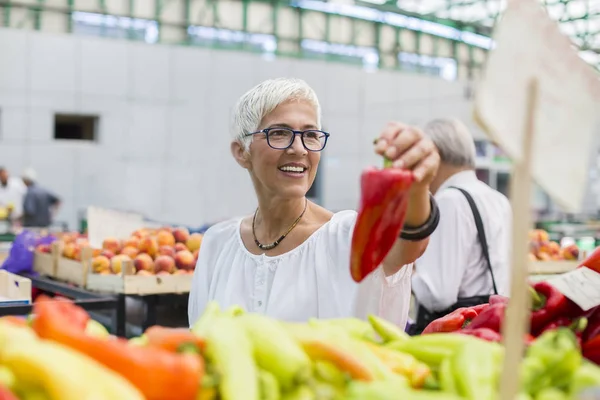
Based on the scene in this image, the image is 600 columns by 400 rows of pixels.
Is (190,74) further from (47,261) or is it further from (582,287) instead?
(582,287)

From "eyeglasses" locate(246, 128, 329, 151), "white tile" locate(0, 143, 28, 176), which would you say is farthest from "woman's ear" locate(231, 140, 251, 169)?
"white tile" locate(0, 143, 28, 176)

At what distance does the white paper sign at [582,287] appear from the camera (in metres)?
1.57

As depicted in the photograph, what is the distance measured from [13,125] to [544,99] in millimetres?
13917

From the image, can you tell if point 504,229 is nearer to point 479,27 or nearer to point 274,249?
point 274,249

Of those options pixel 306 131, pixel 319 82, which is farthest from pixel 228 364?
pixel 319 82

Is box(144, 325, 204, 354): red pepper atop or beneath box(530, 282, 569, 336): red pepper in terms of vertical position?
atop

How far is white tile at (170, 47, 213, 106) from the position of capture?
49.5 ft

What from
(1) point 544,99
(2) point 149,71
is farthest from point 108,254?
(2) point 149,71

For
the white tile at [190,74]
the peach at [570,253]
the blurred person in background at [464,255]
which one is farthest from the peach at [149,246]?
the white tile at [190,74]

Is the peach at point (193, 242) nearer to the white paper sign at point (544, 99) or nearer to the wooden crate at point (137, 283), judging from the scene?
the wooden crate at point (137, 283)

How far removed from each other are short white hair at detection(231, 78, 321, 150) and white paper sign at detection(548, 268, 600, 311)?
1.00 m

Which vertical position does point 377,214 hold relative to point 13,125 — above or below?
below

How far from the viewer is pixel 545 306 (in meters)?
1.57

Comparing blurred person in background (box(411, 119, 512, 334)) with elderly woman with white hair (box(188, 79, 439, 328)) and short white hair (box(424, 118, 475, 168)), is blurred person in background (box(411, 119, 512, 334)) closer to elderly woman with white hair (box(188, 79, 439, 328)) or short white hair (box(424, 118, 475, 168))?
short white hair (box(424, 118, 475, 168))
